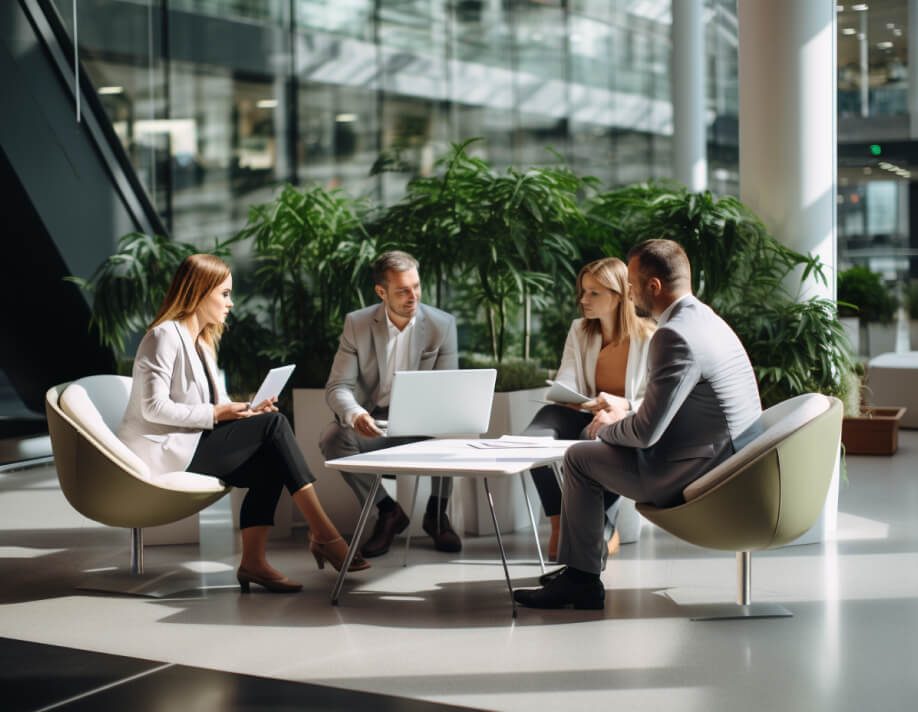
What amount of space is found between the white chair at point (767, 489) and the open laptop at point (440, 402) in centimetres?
93

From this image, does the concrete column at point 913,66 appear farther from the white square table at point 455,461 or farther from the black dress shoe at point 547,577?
the black dress shoe at point 547,577

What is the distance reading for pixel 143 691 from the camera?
3543 millimetres

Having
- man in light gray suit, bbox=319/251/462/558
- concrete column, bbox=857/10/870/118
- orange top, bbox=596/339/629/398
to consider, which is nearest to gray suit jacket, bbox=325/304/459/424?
man in light gray suit, bbox=319/251/462/558

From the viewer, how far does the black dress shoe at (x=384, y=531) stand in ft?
17.9

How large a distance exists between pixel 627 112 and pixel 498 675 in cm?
1253

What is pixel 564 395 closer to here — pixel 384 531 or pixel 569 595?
pixel 569 595

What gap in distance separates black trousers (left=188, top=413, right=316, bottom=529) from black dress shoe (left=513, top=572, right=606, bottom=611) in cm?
109

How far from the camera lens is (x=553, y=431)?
5371 mm

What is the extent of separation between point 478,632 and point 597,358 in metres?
1.71

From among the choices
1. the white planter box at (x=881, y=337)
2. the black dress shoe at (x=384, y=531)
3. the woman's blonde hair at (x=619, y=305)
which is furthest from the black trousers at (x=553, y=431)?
the white planter box at (x=881, y=337)

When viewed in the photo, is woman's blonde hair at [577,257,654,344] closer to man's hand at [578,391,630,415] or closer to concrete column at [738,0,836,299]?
man's hand at [578,391,630,415]

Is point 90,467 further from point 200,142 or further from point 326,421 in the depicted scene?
point 200,142

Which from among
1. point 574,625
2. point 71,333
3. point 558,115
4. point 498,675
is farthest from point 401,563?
point 558,115

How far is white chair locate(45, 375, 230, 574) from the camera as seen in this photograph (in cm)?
461
